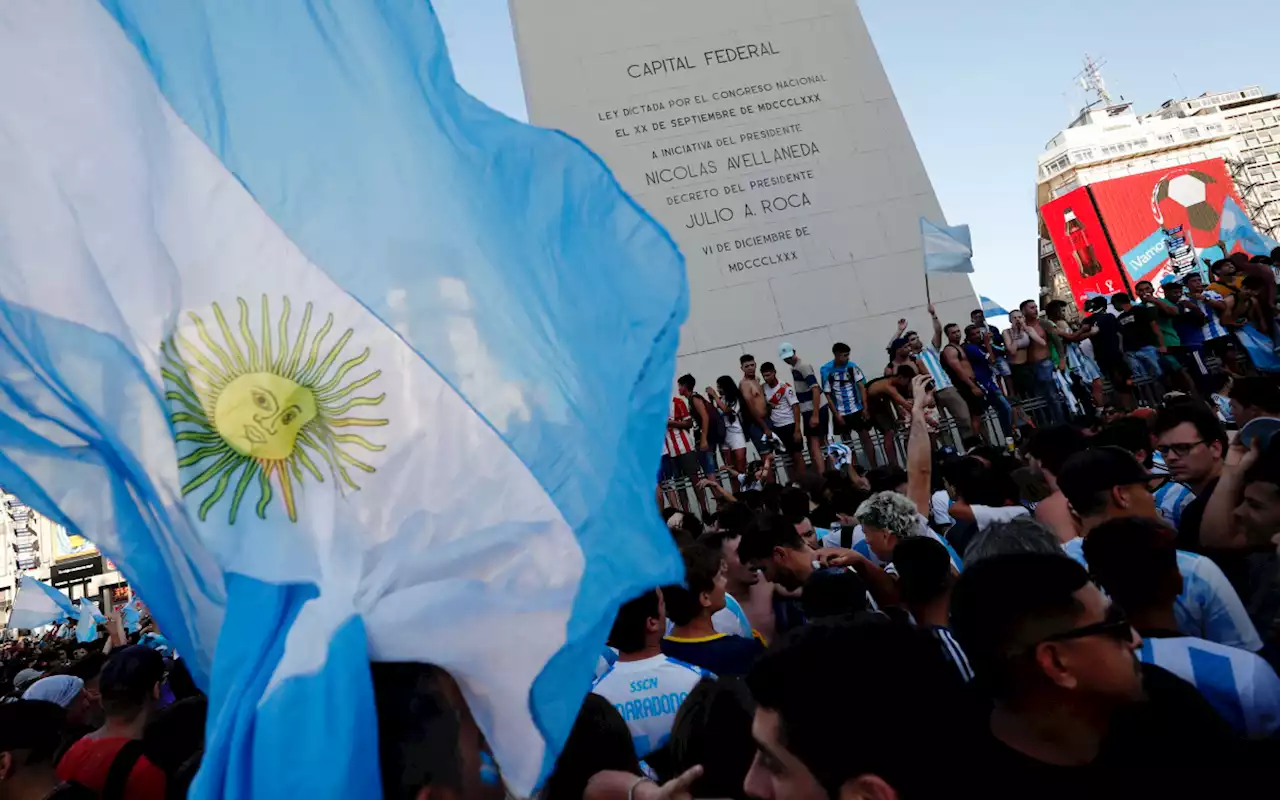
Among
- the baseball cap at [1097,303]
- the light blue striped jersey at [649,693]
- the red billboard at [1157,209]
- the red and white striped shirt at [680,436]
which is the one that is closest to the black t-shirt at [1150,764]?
the light blue striped jersey at [649,693]

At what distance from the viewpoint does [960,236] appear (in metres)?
11.3

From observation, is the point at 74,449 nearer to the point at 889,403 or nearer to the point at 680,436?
the point at 680,436

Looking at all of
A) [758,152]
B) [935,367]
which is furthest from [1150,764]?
[758,152]

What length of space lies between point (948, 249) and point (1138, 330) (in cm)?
252

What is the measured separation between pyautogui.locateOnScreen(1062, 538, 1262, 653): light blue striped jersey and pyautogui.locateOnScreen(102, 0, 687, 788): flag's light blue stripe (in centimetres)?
162

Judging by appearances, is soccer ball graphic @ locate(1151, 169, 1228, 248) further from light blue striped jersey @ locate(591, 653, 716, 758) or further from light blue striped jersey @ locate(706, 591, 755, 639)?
light blue striped jersey @ locate(591, 653, 716, 758)

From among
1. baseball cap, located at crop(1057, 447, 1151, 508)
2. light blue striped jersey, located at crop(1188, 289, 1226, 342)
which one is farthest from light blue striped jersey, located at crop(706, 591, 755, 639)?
light blue striped jersey, located at crop(1188, 289, 1226, 342)

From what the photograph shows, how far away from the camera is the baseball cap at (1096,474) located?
3398 mm

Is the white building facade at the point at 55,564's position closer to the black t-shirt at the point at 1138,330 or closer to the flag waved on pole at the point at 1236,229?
the black t-shirt at the point at 1138,330

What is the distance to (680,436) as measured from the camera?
11.4 m

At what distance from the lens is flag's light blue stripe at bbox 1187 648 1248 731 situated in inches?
89.0

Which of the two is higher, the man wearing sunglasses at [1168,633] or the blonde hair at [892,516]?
the blonde hair at [892,516]

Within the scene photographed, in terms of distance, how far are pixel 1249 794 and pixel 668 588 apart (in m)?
2.08

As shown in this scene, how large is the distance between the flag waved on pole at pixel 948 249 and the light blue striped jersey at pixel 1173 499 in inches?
284
